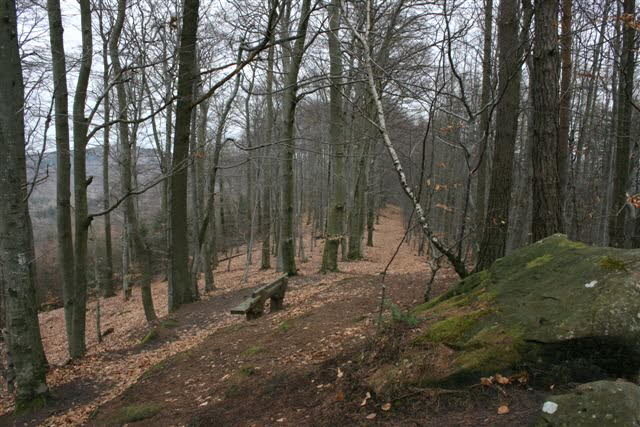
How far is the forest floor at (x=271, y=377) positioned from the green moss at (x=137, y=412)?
1 cm

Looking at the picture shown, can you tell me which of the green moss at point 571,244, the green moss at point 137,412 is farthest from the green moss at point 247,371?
the green moss at point 571,244

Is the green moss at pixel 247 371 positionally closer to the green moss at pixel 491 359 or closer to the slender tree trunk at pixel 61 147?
the green moss at pixel 491 359

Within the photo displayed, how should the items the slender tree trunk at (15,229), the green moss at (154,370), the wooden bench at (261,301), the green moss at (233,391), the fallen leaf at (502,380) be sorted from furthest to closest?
the wooden bench at (261,301) → the green moss at (154,370) → the slender tree trunk at (15,229) → the green moss at (233,391) → the fallen leaf at (502,380)

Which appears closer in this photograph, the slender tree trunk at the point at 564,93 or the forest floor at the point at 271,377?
the forest floor at the point at 271,377

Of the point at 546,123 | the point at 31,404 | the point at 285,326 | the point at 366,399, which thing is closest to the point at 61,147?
the point at 31,404

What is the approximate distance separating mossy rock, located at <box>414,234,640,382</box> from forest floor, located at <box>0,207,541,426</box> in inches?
12.6

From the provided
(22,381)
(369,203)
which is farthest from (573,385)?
(369,203)

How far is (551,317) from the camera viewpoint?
3281 millimetres

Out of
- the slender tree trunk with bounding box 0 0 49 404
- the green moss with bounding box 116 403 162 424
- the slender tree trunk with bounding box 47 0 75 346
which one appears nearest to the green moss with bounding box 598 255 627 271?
the green moss with bounding box 116 403 162 424

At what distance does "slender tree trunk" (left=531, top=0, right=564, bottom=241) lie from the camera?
5727 mm

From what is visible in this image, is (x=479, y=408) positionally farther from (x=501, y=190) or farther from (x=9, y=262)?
(x=9, y=262)

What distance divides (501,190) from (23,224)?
23.7 feet

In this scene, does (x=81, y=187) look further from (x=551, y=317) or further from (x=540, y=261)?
(x=551, y=317)

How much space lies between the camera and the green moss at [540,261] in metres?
4.08
